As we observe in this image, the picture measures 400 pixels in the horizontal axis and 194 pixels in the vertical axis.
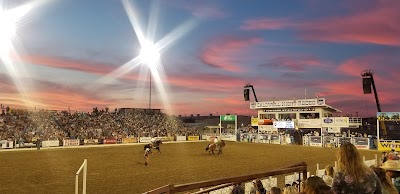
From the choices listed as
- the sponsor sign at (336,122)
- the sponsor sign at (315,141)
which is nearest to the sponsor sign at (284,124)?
the sponsor sign at (336,122)

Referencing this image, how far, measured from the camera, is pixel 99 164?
22.2 m

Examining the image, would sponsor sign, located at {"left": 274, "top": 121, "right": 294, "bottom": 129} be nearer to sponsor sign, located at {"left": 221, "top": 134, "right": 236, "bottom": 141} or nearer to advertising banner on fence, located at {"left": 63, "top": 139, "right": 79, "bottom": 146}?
sponsor sign, located at {"left": 221, "top": 134, "right": 236, "bottom": 141}

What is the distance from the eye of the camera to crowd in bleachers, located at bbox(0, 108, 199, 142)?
40719mm

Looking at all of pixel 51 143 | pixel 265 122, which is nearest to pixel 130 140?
pixel 51 143

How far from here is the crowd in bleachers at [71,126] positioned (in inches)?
1603

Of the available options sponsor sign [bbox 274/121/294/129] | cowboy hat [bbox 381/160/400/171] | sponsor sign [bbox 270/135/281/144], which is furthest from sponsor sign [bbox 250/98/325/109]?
cowboy hat [bbox 381/160/400/171]

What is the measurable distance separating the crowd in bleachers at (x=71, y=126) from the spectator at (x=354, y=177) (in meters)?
38.7

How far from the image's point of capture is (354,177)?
4.11 m

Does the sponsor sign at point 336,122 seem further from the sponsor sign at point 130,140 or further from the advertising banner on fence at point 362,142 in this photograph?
the sponsor sign at point 130,140

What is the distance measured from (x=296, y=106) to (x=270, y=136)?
694 centimetres

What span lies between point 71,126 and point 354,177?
158 feet

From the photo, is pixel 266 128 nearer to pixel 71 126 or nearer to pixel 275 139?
pixel 275 139

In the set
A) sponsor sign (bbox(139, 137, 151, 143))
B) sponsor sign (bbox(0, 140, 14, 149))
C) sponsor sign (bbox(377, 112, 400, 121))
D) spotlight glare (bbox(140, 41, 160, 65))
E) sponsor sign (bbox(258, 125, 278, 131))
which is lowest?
sponsor sign (bbox(139, 137, 151, 143))

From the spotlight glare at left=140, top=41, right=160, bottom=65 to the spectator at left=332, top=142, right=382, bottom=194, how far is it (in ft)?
174
